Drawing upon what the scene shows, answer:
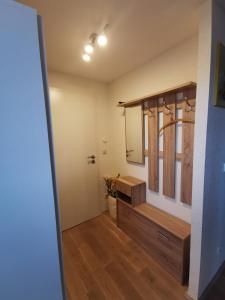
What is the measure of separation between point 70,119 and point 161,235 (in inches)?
80.9

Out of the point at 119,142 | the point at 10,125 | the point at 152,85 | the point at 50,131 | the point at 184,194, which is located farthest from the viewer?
the point at 119,142

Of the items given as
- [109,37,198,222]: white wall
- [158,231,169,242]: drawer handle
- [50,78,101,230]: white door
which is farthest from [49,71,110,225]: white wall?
[158,231,169,242]: drawer handle

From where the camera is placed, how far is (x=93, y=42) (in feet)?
5.15

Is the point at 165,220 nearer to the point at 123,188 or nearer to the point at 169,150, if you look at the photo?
the point at 123,188

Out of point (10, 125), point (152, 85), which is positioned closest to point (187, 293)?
point (10, 125)

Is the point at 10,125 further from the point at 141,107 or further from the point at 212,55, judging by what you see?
the point at 141,107

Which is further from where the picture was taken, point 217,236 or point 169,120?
point 169,120

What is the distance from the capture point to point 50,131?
0.70 metres

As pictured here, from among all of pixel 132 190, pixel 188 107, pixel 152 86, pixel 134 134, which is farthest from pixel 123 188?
pixel 152 86

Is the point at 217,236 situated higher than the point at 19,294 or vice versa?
the point at 19,294

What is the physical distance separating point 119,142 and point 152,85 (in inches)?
44.1

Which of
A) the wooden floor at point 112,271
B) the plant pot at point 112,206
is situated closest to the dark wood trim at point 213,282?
the wooden floor at point 112,271

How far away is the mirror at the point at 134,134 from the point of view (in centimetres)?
222

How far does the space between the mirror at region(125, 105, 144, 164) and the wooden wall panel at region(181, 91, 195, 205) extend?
0.66m
